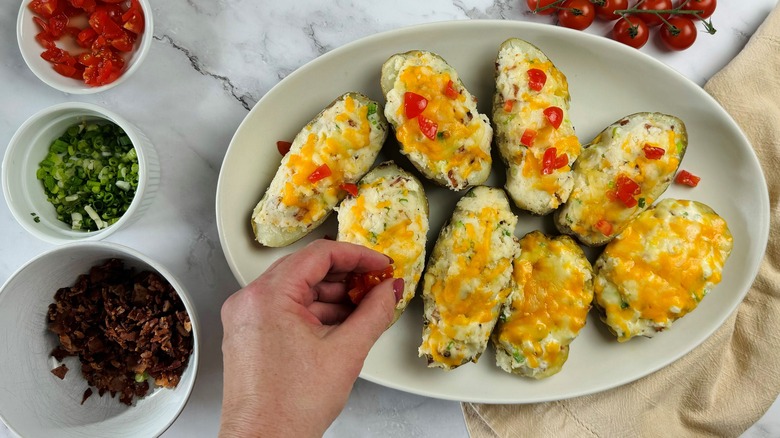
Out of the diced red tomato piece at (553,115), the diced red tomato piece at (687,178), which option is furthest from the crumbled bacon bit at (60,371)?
the diced red tomato piece at (687,178)

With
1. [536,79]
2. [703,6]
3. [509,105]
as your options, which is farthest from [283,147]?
[703,6]

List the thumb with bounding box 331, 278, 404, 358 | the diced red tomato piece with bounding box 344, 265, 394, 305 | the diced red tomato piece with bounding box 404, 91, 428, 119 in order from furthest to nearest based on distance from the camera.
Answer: the diced red tomato piece with bounding box 404, 91, 428, 119 → the diced red tomato piece with bounding box 344, 265, 394, 305 → the thumb with bounding box 331, 278, 404, 358

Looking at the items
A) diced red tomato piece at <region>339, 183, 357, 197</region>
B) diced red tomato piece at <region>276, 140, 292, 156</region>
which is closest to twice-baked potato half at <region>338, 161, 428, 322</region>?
diced red tomato piece at <region>339, 183, 357, 197</region>

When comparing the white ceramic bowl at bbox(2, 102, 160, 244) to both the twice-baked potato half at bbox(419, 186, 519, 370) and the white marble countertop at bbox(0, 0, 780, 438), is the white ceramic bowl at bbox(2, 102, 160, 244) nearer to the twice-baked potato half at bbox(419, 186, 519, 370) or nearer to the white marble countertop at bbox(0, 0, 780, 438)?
the white marble countertop at bbox(0, 0, 780, 438)

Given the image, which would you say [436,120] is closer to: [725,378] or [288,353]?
[288,353]

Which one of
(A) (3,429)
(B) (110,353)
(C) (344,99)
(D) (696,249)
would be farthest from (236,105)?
(D) (696,249)

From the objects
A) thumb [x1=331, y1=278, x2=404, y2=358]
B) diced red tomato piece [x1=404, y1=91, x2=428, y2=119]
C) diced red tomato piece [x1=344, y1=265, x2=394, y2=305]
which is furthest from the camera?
diced red tomato piece [x1=404, y1=91, x2=428, y2=119]

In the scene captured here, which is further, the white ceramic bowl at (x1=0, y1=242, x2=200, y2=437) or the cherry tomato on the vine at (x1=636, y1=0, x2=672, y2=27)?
the cherry tomato on the vine at (x1=636, y1=0, x2=672, y2=27)
